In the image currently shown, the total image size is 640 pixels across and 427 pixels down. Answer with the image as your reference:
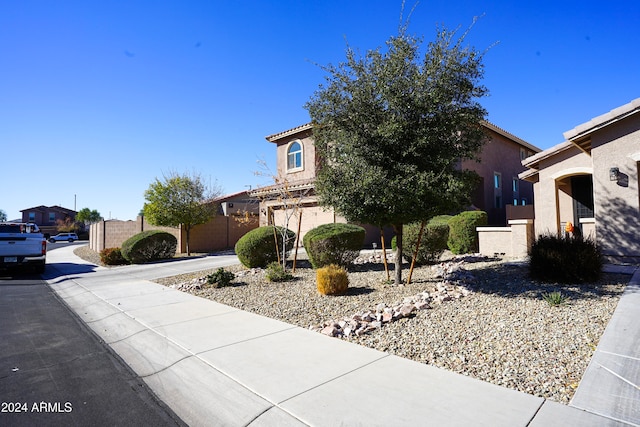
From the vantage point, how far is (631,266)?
9.05 m

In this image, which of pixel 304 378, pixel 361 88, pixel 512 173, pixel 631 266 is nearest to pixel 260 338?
pixel 304 378

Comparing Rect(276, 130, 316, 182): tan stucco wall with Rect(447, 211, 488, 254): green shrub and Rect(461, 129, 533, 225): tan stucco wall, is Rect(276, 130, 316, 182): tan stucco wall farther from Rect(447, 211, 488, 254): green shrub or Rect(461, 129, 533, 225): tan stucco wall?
Rect(461, 129, 533, 225): tan stucco wall

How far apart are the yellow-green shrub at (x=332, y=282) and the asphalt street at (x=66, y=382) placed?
159 inches

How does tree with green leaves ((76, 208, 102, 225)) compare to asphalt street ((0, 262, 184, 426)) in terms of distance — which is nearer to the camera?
asphalt street ((0, 262, 184, 426))

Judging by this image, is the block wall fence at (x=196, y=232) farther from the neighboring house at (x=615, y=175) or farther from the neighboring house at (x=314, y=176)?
the neighboring house at (x=615, y=175)

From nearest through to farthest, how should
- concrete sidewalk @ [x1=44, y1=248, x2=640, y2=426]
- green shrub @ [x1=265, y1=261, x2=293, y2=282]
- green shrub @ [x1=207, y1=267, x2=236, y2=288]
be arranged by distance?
concrete sidewalk @ [x1=44, y1=248, x2=640, y2=426] < green shrub @ [x1=207, y1=267, x2=236, y2=288] < green shrub @ [x1=265, y1=261, x2=293, y2=282]

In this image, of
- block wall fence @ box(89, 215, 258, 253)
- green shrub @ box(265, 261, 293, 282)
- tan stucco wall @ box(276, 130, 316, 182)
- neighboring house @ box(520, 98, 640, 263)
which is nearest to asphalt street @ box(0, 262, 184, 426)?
green shrub @ box(265, 261, 293, 282)

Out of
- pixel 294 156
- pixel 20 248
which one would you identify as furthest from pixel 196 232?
pixel 20 248

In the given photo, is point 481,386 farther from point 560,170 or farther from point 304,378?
point 560,170

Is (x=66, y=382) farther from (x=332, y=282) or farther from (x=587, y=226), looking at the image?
(x=587, y=226)

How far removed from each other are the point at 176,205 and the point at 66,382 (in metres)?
16.1

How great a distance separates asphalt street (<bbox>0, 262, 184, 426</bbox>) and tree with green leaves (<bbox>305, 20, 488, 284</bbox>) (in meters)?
4.76

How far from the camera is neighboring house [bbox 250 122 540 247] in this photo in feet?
60.2

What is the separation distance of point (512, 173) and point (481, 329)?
2285 centimetres
